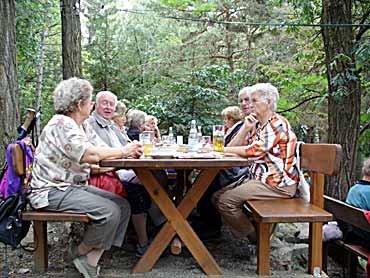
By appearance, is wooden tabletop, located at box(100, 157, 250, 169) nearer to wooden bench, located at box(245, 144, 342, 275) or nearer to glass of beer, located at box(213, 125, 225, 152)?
wooden bench, located at box(245, 144, 342, 275)

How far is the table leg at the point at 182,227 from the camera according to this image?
8.41 feet

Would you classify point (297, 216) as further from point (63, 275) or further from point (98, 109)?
point (98, 109)

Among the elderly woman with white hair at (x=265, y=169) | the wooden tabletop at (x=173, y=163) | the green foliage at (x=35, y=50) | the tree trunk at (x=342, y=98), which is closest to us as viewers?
the wooden tabletop at (x=173, y=163)

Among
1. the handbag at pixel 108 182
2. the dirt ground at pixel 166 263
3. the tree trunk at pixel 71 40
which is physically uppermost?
the tree trunk at pixel 71 40

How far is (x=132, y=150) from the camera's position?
8.34ft

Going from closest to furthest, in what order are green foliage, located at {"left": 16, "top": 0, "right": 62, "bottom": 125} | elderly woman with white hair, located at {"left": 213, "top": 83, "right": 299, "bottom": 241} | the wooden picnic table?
the wooden picnic table
elderly woman with white hair, located at {"left": 213, "top": 83, "right": 299, "bottom": 241}
green foliage, located at {"left": 16, "top": 0, "right": 62, "bottom": 125}

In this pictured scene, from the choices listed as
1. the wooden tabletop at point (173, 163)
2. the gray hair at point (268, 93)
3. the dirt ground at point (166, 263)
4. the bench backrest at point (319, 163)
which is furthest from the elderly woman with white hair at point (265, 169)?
the wooden tabletop at point (173, 163)

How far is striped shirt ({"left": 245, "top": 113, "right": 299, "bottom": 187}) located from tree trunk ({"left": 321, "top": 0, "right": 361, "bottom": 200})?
6.70 feet

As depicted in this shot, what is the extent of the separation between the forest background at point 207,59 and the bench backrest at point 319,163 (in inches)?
71.5

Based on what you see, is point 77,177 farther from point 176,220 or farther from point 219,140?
point 219,140

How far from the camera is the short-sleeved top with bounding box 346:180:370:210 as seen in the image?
3.14m

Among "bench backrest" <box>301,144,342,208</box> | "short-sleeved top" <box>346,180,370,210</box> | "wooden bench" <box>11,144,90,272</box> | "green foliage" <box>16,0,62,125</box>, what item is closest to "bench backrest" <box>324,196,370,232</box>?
"short-sleeved top" <box>346,180,370,210</box>

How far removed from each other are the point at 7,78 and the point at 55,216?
1.74m

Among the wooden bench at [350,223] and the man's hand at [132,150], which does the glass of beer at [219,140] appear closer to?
the man's hand at [132,150]
